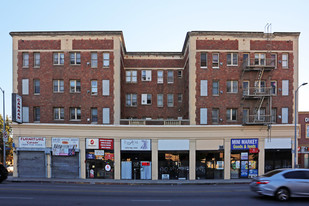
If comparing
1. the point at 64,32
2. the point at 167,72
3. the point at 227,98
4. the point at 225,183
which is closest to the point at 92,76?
the point at 64,32

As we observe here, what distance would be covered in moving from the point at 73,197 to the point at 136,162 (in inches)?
454

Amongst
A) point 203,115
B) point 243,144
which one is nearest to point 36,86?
point 203,115

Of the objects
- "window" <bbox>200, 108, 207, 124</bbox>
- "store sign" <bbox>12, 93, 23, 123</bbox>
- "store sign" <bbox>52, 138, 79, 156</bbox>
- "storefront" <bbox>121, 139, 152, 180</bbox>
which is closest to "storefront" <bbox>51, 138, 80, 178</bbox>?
"store sign" <bbox>52, 138, 79, 156</bbox>

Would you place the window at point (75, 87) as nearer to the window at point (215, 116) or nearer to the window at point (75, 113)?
the window at point (75, 113)

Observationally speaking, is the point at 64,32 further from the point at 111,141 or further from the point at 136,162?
the point at 136,162

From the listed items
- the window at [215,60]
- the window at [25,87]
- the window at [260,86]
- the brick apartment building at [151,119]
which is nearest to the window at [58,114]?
the brick apartment building at [151,119]

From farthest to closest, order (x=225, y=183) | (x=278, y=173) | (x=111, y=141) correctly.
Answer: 1. (x=111, y=141)
2. (x=225, y=183)
3. (x=278, y=173)

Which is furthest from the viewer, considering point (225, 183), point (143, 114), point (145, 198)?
point (143, 114)

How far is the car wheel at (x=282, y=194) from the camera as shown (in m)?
11.8

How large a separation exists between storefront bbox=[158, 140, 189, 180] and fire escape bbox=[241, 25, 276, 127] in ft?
23.7

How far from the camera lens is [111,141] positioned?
24.4 metres

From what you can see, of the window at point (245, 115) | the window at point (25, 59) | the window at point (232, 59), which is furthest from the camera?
the window at point (25, 59)

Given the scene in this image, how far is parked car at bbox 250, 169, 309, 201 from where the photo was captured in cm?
1187

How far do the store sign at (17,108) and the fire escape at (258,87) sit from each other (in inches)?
914
